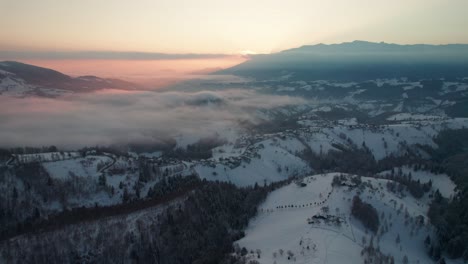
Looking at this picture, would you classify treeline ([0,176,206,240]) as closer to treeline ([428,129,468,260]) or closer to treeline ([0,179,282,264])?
treeline ([0,179,282,264])

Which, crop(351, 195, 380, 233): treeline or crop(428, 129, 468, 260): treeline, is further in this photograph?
crop(351, 195, 380, 233): treeline

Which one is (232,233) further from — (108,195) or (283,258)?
(108,195)

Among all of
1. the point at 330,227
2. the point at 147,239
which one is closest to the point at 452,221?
the point at 330,227

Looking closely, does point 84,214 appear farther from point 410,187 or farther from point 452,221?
point 452,221

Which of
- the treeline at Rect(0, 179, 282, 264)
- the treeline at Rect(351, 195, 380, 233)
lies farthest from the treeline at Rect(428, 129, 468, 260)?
the treeline at Rect(0, 179, 282, 264)

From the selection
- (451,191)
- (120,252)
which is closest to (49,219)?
(120,252)

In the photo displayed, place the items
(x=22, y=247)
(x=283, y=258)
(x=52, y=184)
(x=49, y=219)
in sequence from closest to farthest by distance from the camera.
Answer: (x=283, y=258) → (x=22, y=247) → (x=49, y=219) → (x=52, y=184)

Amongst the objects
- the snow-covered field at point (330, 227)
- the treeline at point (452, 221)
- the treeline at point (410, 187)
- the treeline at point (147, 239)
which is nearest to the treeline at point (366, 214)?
the snow-covered field at point (330, 227)
